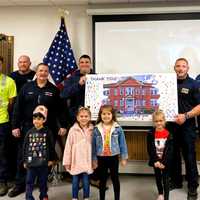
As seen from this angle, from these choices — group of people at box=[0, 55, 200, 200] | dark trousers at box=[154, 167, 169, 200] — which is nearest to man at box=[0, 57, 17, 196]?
group of people at box=[0, 55, 200, 200]

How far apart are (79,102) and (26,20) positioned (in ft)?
6.02

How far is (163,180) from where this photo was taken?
297cm

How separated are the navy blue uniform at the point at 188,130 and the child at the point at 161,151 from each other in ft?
0.98

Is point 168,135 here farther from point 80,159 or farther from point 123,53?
point 123,53

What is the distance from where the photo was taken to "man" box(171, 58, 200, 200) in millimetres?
3150

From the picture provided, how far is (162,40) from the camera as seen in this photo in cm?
414

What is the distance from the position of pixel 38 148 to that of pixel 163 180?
4.37 ft

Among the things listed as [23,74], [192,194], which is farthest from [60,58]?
[192,194]

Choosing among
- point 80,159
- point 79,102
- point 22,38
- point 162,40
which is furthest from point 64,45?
point 80,159

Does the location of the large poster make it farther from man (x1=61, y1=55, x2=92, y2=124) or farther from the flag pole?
the flag pole

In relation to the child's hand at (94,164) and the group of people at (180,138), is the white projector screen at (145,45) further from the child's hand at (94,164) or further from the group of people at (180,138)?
the child's hand at (94,164)

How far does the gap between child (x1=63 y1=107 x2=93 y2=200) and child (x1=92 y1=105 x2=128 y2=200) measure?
0.07 metres

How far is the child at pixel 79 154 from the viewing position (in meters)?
2.89

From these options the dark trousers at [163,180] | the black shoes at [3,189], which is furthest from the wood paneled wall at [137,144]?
the black shoes at [3,189]
